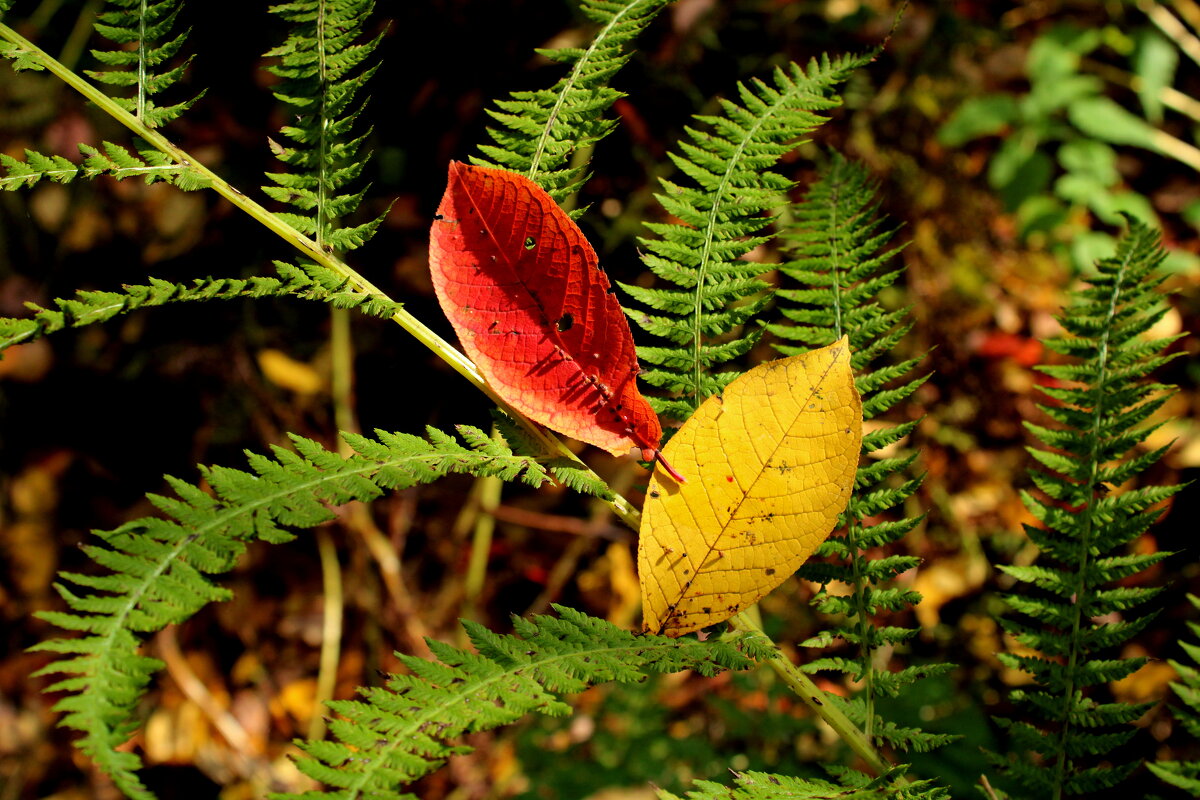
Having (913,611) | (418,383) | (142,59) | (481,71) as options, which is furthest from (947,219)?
(142,59)

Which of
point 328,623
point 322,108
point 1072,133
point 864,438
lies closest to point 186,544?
point 322,108

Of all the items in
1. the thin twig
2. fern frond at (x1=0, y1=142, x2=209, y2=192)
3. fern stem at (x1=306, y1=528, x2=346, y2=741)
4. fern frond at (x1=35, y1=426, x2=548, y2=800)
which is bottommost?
fern stem at (x1=306, y1=528, x2=346, y2=741)

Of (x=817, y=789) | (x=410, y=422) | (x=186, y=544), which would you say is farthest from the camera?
(x=410, y=422)

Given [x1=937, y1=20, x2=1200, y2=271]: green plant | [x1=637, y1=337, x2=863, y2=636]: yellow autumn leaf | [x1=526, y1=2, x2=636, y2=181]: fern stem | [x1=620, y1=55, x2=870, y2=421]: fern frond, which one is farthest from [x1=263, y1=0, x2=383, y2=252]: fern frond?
[x1=937, y1=20, x2=1200, y2=271]: green plant

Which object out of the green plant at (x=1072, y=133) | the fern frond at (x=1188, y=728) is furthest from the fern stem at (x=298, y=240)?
the green plant at (x=1072, y=133)

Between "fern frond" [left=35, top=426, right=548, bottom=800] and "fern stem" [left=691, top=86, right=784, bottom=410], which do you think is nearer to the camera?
"fern frond" [left=35, top=426, right=548, bottom=800]

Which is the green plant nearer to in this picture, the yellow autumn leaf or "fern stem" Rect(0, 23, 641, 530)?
the yellow autumn leaf

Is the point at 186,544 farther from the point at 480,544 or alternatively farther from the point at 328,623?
the point at 328,623
